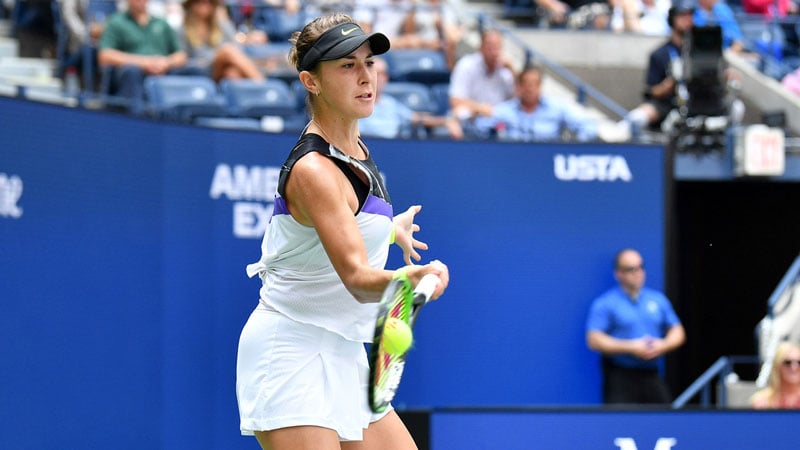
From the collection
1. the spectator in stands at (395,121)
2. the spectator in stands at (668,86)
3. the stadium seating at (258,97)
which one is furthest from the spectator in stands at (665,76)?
the stadium seating at (258,97)

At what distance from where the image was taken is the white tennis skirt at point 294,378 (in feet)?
12.6

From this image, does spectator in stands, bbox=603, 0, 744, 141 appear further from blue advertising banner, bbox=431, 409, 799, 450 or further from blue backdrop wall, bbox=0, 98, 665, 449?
blue advertising banner, bbox=431, 409, 799, 450

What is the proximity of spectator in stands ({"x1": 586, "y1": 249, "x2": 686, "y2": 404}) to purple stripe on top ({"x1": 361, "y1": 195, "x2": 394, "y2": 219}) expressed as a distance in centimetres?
454

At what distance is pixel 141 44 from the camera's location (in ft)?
29.1

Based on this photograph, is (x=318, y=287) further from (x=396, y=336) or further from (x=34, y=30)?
(x=34, y=30)

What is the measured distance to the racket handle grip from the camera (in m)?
3.48

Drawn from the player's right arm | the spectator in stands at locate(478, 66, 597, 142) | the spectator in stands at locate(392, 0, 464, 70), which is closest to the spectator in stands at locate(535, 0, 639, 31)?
the spectator in stands at locate(392, 0, 464, 70)

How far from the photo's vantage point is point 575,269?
8375 millimetres

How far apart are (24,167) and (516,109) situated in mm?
4031

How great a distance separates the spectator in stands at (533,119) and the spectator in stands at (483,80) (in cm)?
30

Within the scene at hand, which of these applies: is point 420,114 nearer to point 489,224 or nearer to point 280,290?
point 489,224

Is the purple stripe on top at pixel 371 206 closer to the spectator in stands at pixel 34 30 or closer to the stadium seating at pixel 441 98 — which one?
the stadium seating at pixel 441 98

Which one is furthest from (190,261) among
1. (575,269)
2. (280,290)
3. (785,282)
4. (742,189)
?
(742,189)

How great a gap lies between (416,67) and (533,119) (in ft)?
4.81
